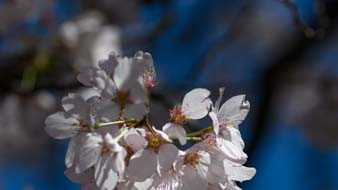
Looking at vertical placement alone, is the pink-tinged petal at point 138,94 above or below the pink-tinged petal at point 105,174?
above

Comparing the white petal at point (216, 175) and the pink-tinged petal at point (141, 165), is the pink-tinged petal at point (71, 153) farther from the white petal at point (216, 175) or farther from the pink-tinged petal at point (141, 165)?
the white petal at point (216, 175)

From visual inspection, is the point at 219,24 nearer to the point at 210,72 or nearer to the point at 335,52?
the point at 210,72

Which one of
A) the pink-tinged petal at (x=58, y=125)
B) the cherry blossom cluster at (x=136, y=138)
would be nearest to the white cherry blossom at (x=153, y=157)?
the cherry blossom cluster at (x=136, y=138)

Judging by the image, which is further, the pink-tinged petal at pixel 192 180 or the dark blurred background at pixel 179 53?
the dark blurred background at pixel 179 53

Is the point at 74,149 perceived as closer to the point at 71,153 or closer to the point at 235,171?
the point at 71,153

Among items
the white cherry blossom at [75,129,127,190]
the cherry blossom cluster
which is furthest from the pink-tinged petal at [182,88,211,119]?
the white cherry blossom at [75,129,127,190]

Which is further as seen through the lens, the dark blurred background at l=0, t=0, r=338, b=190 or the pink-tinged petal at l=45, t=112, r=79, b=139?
the dark blurred background at l=0, t=0, r=338, b=190

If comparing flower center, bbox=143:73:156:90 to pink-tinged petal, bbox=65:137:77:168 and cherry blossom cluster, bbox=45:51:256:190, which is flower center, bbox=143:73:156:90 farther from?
pink-tinged petal, bbox=65:137:77:168
